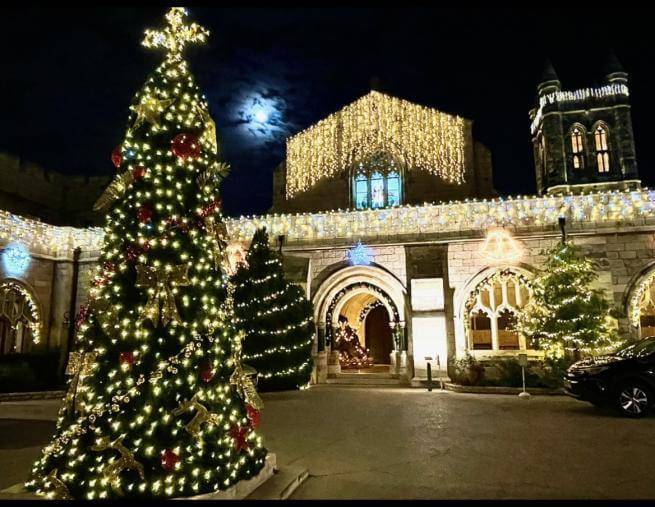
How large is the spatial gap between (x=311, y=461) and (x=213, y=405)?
5.98 feet

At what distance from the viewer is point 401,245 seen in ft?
51.9

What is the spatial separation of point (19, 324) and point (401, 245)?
14.2m

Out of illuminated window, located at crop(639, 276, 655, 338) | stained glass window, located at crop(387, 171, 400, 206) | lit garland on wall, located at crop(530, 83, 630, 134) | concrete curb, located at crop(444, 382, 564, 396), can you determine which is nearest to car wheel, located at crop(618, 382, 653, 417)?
concrete curb, located at crop(444, 382, 564, 396)

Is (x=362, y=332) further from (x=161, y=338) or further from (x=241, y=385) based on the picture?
(x=161, y=338)

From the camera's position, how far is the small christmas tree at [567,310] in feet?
41.0

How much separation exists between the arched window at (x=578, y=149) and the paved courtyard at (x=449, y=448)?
67.7 ft

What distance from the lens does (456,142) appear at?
66.9ft

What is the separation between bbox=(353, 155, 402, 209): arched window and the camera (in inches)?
823

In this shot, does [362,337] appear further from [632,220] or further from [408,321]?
[632,220]

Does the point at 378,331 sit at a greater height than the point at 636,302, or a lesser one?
lesser

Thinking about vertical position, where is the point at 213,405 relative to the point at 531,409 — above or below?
above

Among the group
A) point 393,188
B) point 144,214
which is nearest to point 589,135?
point 393,188

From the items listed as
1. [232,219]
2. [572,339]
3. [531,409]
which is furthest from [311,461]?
[232,219]

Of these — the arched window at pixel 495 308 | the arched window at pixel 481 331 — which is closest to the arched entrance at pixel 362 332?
the arched window at pixel 481 331
